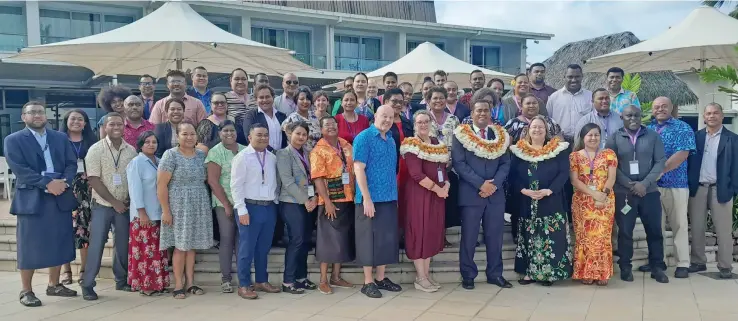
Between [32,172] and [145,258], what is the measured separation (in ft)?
4.00

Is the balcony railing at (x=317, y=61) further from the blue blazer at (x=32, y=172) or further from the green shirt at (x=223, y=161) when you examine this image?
the blue blazer at (x=32, y=172)

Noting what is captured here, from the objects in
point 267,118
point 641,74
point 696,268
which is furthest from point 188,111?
point 641,74

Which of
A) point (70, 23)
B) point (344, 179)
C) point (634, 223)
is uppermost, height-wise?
point (70, 23)

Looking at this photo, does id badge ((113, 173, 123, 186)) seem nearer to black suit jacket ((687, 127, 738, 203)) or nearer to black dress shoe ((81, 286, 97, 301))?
black dress shoe ((81, 286, 97, 301))

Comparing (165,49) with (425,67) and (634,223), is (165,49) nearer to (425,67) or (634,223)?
(425,67)

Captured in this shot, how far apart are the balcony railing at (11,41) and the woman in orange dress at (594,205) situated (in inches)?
607

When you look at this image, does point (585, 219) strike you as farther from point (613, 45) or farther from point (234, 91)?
point (613, 45)

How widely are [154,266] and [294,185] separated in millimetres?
1533

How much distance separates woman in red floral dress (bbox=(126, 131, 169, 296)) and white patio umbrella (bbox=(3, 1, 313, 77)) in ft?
7.28

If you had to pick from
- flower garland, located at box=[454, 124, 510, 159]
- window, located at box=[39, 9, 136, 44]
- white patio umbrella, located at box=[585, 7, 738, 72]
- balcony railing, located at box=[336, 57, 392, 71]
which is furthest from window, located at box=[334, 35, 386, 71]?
flower garland, located at box=[454, 124, 510, 159]

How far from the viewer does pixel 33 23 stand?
51.8ft

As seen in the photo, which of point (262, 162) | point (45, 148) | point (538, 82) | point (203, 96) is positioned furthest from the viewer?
point (538, 82)

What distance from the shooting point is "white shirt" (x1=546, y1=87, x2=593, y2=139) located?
6.62 meters

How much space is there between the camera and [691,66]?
28.8ft
